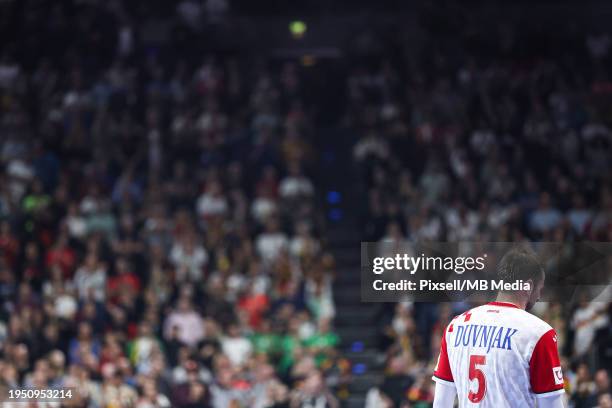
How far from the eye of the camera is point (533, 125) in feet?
60.1

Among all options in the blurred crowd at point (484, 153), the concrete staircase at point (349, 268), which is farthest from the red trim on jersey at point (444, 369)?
the concrete staircase at point (349, 268)

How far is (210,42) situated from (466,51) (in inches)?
199

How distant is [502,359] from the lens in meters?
5.20

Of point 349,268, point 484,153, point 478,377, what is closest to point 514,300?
point 478,377

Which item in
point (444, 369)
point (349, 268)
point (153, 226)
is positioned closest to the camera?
point (444, 369)

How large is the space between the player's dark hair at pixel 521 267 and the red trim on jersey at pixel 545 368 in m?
0.29

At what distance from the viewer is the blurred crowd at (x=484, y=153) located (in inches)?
547

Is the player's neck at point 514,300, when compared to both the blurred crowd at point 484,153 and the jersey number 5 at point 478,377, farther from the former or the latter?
the blurred crowd at point 484,153

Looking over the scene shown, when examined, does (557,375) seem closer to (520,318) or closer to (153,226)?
(520,318)

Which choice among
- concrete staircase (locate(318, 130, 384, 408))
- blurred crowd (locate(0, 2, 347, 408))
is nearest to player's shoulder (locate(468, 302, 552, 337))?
blurred crowd (locate(0, 2, 347, 408))

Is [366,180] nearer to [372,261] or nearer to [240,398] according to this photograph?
[240,398]

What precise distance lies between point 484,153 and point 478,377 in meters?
12.8

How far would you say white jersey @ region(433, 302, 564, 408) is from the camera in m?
5.14

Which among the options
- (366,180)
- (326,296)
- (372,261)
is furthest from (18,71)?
(372,261)
